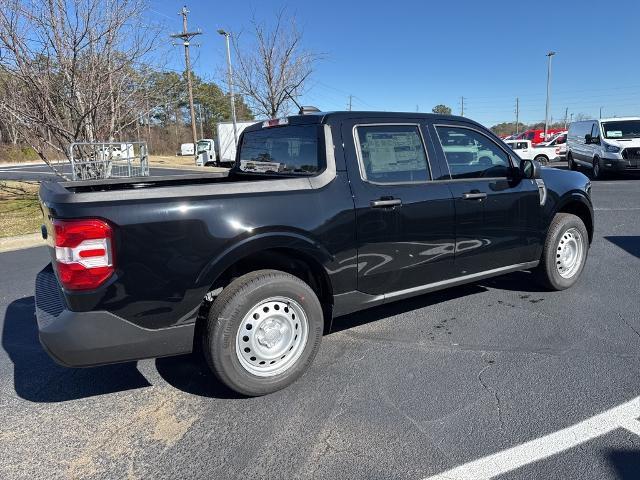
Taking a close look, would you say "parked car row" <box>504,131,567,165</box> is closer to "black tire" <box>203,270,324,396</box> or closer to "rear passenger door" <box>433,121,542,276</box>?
"rear passenger door" <box>433,121,542,276</box>

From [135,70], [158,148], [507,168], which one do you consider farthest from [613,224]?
[158,148]

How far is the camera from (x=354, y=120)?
3.57m

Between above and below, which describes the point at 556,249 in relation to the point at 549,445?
above

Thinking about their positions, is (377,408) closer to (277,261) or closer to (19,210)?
(277,261)

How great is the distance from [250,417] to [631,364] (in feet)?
8.86

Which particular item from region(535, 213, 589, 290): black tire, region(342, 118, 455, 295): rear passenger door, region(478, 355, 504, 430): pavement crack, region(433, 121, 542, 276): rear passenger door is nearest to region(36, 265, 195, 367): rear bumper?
region(342, 118, 455, 295): rear passenger door

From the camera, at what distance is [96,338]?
8.55ft

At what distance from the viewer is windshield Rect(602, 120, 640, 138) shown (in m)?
16.5

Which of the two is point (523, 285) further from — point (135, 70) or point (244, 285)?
point (135, 70)

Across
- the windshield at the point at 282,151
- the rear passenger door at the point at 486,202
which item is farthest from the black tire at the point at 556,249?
the windshield at the point at 282,151

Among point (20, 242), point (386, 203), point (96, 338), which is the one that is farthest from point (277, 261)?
point (20, 242)

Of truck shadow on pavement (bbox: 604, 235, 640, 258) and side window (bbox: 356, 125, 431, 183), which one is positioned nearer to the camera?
side window (bbox: 356, 125, 431, 183)

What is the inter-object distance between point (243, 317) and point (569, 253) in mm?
3766

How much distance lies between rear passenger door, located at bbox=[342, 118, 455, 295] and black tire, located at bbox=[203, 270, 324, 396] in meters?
0.53
